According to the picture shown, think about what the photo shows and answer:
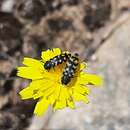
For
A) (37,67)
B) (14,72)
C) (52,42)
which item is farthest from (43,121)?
(37,67)

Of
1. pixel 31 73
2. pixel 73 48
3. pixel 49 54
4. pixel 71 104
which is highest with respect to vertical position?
pixel 73 48

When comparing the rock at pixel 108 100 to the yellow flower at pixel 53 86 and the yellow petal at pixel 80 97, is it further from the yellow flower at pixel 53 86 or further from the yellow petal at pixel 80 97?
the yellow petal at pixel 80 97

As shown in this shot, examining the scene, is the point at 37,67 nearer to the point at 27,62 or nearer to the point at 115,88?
the point at 27,62

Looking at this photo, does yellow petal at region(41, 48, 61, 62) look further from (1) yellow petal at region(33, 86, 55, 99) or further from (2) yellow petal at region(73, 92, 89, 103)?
(2) yellow petal at region(73, 92, 89, 103)

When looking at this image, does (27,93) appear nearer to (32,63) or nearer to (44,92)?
(44,92)

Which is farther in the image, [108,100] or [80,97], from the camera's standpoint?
[108,100]

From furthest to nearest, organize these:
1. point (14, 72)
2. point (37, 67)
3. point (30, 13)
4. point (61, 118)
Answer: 1. point (30, 13)
2. point (14, 72)
3. point (61, 118)
4. point (37, 67)

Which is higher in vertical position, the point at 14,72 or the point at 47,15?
the point at 47,15

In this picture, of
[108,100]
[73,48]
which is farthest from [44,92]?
[73,48]
